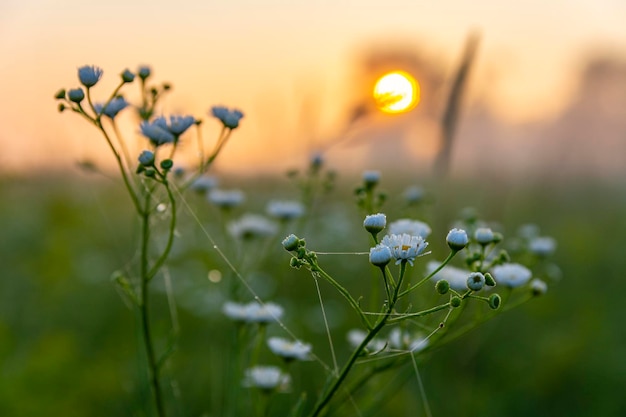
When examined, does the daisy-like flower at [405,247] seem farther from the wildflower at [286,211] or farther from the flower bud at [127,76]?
the wildflower at [286,211]

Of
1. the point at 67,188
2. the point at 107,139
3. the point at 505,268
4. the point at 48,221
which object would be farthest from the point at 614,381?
the point at 67,188

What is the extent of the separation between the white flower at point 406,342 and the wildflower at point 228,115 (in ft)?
1.66

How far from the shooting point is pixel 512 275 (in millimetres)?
1553

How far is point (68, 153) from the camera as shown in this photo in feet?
11.1

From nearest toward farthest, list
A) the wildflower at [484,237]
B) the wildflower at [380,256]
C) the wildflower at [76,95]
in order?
the wildflower at [380,256], the wildflower at [76,95], the wildflower at [484,237]

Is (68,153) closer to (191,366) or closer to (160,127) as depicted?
(191,366)

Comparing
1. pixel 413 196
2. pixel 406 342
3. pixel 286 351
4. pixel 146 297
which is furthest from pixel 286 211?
pixel 146 297

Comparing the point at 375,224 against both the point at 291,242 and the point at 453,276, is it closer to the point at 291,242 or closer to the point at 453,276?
the point at 291,242

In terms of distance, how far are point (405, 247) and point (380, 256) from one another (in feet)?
0.18

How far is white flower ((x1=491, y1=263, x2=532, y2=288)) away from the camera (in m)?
1.53

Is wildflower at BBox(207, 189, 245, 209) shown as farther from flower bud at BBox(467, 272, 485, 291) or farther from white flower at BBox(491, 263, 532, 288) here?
flower bud at BBox(467, 272, 485, 291)

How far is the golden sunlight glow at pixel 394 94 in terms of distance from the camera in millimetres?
1979

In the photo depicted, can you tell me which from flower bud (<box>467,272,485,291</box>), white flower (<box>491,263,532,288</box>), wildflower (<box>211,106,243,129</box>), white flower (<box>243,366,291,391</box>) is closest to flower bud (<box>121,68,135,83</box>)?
wildflower (<box>211,106,243,129</box>)

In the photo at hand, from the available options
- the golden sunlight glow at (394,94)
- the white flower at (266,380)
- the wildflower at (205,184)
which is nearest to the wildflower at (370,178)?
the golden sunlight glow at (394,94)
